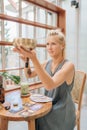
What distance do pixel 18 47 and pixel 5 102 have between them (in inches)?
21.5

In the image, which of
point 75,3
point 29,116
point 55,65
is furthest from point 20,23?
point 29,116

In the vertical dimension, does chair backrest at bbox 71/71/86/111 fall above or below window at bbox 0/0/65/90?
below

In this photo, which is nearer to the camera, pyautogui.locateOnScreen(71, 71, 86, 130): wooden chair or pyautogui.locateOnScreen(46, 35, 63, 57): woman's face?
pyautogui.locateOnScreen(46, 35, 63, 57): woman's face

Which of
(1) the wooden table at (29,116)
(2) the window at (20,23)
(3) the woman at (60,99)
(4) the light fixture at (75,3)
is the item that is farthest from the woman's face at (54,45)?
(4) the light fixture at (75,3)

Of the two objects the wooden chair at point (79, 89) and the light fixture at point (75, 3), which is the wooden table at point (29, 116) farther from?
the light fixture at point (75, 3)

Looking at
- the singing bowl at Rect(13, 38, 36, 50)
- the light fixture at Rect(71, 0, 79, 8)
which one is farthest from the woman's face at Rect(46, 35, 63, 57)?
the light fixture at Rect(71, 0, 79, 8)

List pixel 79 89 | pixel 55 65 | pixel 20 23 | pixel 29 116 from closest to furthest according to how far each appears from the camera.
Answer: pixel 29 116, pixel 55 65, pixel 79 89, pixel 20 23

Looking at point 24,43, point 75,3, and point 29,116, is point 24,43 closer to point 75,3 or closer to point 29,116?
point 29,116

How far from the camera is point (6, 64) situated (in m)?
2.83

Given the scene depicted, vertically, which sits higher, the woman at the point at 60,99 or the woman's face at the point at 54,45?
the woman's face at the point at 54,45

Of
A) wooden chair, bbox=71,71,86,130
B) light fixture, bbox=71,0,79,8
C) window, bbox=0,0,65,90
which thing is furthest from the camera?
light fixture, bbox=71,0,79,8

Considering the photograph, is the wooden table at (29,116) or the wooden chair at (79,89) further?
the wooden chair at (79,89)

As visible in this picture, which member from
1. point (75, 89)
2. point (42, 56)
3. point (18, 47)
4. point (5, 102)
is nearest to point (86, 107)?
point (42, 56)

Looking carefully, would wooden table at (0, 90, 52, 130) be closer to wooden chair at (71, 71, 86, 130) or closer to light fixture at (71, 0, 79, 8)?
wooden chair at (71, 71, 86, 130)
